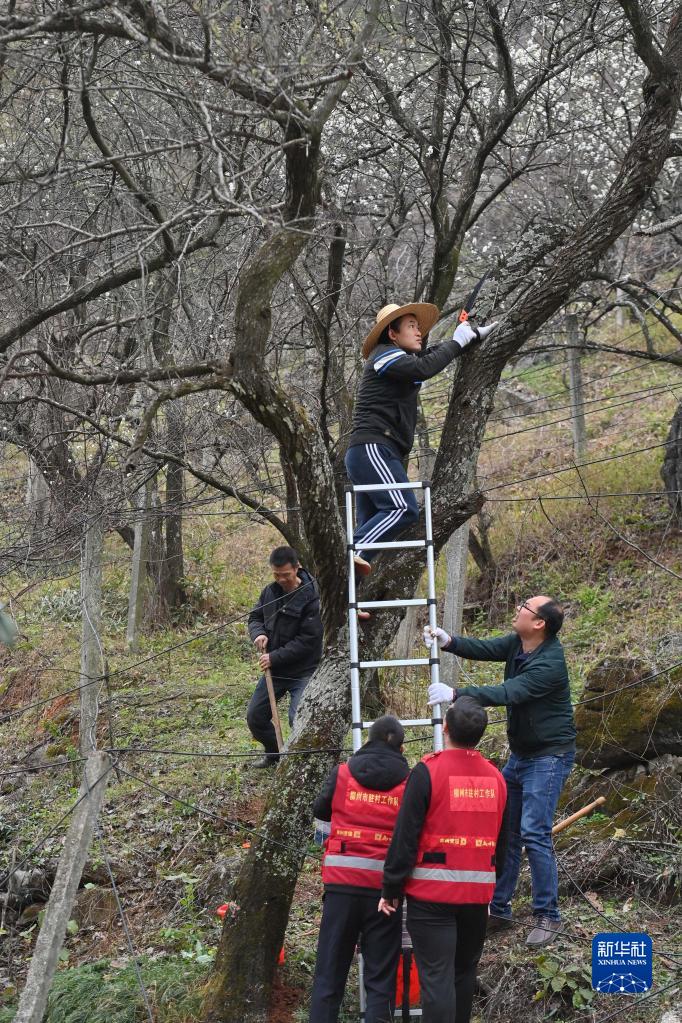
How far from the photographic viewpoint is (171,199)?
10461mm

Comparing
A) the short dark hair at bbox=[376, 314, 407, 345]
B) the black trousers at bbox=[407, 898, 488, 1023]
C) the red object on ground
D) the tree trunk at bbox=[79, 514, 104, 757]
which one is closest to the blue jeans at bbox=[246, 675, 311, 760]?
the tree trunk at bbox=[79, 514, 104, 757]

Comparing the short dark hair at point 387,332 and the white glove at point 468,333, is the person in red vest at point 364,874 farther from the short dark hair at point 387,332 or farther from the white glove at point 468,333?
the short dark hair at point 387,332

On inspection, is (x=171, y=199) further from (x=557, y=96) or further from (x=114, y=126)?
(x=557, y=96)

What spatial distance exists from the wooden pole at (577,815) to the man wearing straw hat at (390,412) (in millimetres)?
2245

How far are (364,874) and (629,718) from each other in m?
3.54

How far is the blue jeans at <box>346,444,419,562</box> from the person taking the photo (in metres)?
5.82

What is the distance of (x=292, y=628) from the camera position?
790cm

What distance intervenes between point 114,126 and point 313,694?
7355 millimetres

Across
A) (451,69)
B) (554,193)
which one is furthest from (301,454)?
(554,193)

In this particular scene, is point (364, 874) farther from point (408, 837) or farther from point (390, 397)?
point (390, 397)

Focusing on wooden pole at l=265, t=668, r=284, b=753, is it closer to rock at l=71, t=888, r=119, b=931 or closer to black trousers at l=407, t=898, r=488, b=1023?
rock at l=71, t=888, r=119, b=931

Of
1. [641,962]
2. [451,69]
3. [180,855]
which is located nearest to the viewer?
[641,962]

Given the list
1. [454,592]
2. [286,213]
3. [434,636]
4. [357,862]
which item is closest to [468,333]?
[286,213]

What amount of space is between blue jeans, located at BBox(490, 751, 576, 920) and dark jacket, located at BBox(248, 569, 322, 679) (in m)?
2.49
